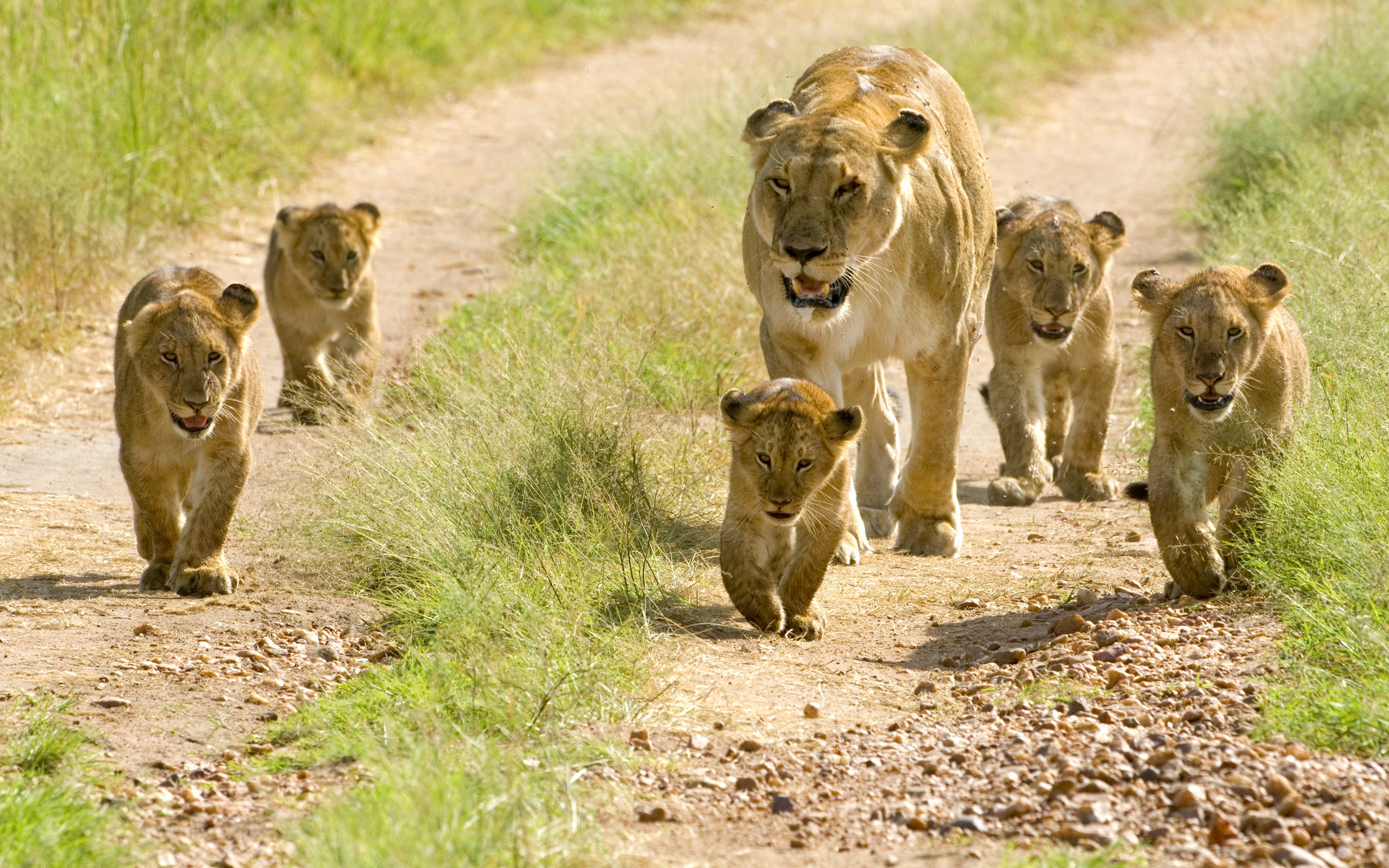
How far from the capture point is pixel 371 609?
6047 millimetres

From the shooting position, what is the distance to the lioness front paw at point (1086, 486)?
319 inches

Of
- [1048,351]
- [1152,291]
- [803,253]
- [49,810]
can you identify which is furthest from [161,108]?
[49,810]

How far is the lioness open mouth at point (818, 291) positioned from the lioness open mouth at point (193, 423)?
2073mm

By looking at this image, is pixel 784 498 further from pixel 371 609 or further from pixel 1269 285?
pixel 1269 285

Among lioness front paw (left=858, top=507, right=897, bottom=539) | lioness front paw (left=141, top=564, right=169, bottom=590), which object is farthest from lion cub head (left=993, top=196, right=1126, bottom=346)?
lioness front paw (left=141, top=564, right=169, bottom=590)

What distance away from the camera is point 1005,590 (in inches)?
252

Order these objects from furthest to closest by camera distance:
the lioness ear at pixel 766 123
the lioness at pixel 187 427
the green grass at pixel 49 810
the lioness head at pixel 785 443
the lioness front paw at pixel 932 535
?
the lioness front paw at pixel 932 535 → the lioness ear at pixel 766 123 → the lioness at pixel 187 427 → the lioness head at pixel 785 443 → the green grass at pixel 49 810

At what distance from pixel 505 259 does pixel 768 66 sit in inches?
176

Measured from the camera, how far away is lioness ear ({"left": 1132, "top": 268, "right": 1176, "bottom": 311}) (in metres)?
5.86

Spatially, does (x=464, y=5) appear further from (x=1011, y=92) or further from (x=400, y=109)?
(x=1011, y=92)

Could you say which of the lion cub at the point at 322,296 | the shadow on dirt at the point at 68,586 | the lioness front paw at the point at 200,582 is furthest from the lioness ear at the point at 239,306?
the lion cub at the point at 322,296

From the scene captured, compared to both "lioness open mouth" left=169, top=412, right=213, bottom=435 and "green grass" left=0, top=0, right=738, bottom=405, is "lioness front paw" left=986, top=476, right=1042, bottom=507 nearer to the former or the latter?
"lioness open mouth" left=169, top=412, right=213, bottom=435

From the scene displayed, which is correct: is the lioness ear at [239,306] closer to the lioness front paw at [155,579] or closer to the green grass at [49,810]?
the lioness front paw at [155,579]

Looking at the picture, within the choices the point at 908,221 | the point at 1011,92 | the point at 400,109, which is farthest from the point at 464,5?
the point at 908,221
